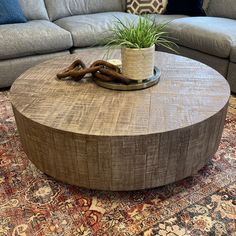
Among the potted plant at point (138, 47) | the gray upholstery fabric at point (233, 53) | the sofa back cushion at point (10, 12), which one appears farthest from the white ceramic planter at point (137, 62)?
the sofa back cushion at point (10, 12)

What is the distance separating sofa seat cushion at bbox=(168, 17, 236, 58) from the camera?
2.24m

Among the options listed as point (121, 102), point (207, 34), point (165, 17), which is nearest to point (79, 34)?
point (165, 17)

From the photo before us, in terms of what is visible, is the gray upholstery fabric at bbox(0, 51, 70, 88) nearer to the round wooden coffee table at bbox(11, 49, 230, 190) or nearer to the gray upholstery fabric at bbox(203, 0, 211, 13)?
the round wooden coffee table at bbox(11, 49, 230, 190)

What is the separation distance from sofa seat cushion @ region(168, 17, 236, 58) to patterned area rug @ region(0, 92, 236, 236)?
1101mm

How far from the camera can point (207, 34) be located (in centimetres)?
235

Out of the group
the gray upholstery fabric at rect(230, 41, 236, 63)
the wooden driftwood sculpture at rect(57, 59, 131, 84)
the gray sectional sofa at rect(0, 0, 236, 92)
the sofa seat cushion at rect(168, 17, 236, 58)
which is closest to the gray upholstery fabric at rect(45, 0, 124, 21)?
the gray sectional sofa at rect(0, 0, 236, 92)

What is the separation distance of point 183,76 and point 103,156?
2.23 ft

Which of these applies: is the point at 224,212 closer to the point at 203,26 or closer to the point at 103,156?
the point at 103,156

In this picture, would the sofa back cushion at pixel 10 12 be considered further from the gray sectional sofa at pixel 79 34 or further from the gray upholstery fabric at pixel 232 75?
the gray upholstery fabric at pixel 232 75

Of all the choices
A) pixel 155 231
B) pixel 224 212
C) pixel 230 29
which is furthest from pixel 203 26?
pixel 155 231

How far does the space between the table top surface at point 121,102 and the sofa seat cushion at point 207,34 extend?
78 cm

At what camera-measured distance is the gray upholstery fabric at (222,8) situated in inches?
108

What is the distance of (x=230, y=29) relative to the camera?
2367 millimetres

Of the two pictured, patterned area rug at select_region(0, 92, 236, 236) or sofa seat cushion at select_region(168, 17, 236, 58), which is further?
sofa seat cushion at select_region(168, 17, 236, 58)
